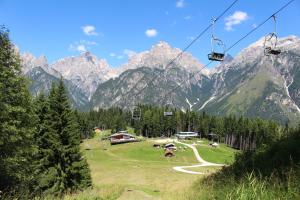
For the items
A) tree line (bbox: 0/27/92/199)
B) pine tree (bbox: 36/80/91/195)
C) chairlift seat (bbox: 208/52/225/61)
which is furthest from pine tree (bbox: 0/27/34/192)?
chairlift seat (bbox: 208/52/225/61)

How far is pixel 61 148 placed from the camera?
44.9 meters

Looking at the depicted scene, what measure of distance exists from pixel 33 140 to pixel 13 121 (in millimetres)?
7857

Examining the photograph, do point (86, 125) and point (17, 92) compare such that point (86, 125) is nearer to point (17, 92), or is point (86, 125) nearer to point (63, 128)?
point (63, 128)

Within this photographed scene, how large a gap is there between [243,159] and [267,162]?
4.83 meters

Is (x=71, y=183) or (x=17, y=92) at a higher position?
(x=17, y=92)

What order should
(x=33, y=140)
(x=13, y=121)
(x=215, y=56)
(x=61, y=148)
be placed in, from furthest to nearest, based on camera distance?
1. (x=61, y=148)
2. (x=33, y=140)
3. (x=13, y=121)
4. (x=215, y=56)

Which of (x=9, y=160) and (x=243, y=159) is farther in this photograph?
(x=9, y=160)

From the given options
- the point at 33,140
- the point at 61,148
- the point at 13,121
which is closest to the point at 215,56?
the point at 13,121

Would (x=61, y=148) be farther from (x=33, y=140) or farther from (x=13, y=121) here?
(x=13, y=121)

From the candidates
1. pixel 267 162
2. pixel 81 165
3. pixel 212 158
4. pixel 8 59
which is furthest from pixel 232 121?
pixel 267 162

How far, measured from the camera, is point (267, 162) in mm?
14617

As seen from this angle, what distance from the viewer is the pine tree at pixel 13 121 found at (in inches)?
1133

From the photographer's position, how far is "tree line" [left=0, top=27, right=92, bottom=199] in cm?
2894

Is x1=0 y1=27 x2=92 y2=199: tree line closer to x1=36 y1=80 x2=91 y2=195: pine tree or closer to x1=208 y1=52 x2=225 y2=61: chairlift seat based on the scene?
x1=36 y1=80 x2=91 y2=195: pine tree
